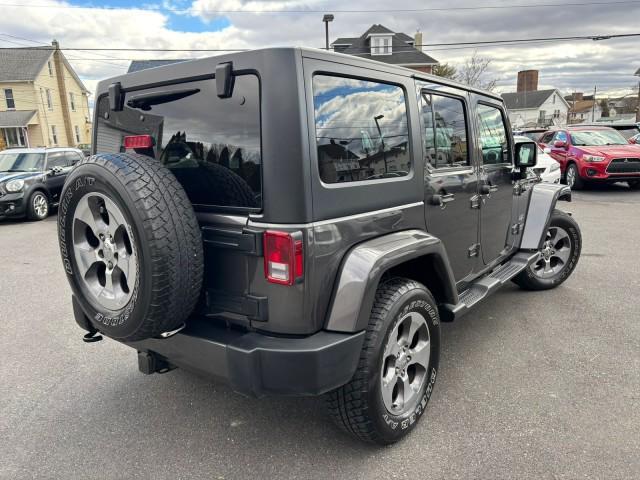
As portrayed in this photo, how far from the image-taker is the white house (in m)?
66.4

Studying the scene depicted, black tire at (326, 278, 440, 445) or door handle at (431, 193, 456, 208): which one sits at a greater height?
door handle at (431, 193, 456, 208)

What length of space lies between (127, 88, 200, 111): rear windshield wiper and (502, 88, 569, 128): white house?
69.6 m

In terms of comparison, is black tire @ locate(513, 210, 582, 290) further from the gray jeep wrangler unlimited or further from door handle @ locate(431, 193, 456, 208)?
the gray jeep wrangler unlimited

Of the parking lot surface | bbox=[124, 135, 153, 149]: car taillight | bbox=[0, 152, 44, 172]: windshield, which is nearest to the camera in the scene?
the parking lot surface

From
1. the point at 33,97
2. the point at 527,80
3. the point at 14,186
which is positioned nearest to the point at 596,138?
the point at 14,186

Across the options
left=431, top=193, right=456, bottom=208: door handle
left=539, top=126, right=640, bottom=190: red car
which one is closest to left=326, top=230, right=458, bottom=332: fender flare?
left=431, top=193, right=456, bottom=208: door handle

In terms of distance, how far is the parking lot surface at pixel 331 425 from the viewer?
246cm

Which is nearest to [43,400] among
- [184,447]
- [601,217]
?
[184,447]

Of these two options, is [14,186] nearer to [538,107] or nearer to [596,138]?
[596,138]

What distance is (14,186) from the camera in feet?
Answer: 33.3

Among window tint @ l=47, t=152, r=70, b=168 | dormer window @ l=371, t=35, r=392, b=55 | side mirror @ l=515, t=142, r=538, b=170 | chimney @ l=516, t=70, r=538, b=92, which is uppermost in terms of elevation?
chimney @ l=516, t=70, r=538, b=92

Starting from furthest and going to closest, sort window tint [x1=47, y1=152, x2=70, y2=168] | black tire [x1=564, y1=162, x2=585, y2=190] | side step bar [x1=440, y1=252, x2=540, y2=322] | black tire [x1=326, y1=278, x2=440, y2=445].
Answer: black tire [x1=564, y1=162, x2=585, y2=190] → window tint [x1=47, y1=152, x2=70, y2=168] → side step bar [x1=440, y1=252, x2=540, y2=322] → black tire [x1=326, y1=278, x2=440, y2=445]

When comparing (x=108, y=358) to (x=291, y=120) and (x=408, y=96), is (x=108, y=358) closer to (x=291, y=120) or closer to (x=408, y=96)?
(x=291, y=120)

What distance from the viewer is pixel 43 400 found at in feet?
10.4
